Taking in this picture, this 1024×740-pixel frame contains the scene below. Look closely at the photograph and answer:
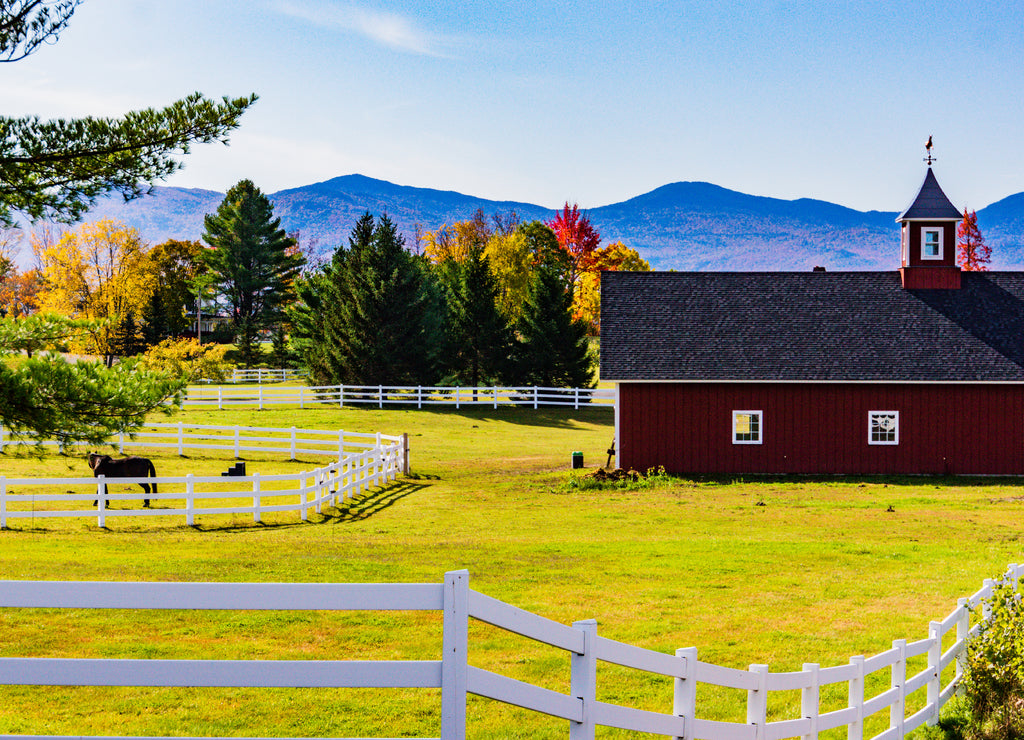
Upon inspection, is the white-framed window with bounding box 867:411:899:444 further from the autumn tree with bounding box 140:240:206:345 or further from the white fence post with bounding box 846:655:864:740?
the autumn tree with bounding box 140:240:206:345

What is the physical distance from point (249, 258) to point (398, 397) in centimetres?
3324

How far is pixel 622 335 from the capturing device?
3344 cm

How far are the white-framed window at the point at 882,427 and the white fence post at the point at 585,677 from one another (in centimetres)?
2814

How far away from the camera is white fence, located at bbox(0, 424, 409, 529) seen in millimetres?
20484

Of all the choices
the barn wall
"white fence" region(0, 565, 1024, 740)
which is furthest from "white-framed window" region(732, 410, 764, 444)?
"white fence" region(0, 565, 1024, 740)

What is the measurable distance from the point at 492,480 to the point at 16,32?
69.3ft

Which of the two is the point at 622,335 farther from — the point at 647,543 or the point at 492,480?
the point at 647,543

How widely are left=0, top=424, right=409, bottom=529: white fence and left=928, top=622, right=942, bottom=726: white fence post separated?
520 inches

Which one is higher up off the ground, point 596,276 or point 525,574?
point 596,276

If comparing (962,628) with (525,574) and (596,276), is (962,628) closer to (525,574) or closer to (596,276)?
(525,574)

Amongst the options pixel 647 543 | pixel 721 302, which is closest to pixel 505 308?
pixel 721 302

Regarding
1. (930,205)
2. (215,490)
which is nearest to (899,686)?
(215,490)

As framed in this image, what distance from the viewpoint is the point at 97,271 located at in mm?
60594

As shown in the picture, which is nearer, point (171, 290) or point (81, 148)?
point (81, 148)
